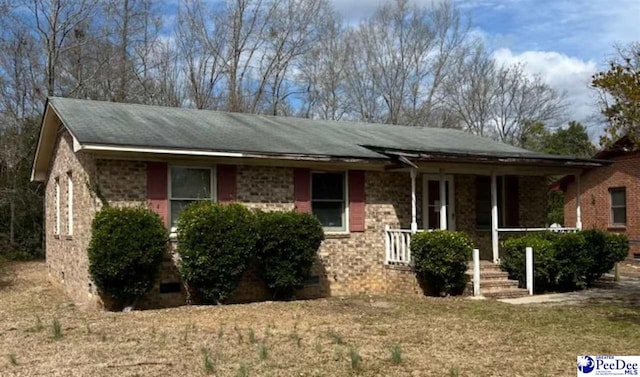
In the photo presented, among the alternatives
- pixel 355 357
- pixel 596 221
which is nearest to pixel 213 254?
pixel 355 357

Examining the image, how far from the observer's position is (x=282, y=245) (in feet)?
41.7

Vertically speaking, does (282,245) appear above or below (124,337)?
above

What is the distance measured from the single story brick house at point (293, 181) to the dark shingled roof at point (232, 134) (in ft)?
0.15

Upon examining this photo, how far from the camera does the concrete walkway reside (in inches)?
511

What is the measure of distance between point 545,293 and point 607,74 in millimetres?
6322

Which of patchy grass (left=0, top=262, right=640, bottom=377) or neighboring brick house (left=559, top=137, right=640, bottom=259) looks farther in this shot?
neighboring brick house (left=559, top=137, right=640, bottom=259)

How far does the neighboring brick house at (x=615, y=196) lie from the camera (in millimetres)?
24297

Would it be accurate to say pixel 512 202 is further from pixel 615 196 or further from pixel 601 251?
pixel 615 196

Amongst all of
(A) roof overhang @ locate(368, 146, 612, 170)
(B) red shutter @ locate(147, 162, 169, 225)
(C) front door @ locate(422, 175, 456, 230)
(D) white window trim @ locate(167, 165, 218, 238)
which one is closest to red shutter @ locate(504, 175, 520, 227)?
(A) roof overhang @ locate(368, 146, 612, 170)

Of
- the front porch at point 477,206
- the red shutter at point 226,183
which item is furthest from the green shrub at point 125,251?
the front porch at point 477,206

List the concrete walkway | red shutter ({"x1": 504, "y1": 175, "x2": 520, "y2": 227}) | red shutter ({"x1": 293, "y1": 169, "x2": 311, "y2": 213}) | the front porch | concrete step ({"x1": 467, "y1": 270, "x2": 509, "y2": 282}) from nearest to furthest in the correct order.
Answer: the concrete walkway → red shutter ({"x1": 293, "y1": 169, "x2": 311, "y2": 213}) → concrete step ({"x1": 467, "y1": 270, "x2": 509, "y2": 282}) → the front porch → red shutter ({"x1": 504, "y1": 175, "x2": 520, "y2": 227})

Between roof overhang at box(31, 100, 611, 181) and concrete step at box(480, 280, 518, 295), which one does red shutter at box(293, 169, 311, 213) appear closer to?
roof overhang at box(31, 100, 611, 181)

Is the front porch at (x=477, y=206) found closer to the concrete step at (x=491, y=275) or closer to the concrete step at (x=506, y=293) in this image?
the concrete step at (x=491, y=275)

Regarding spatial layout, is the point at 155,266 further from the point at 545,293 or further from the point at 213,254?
the point at 545,293
